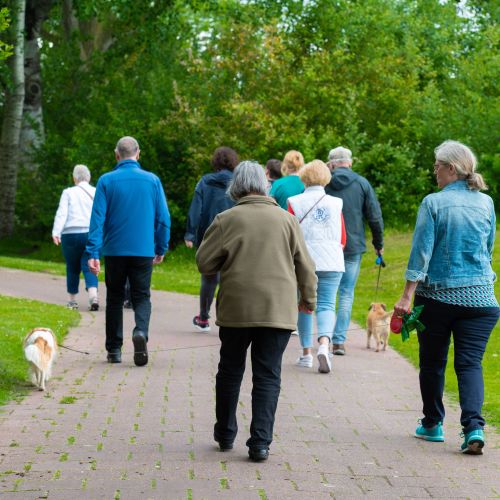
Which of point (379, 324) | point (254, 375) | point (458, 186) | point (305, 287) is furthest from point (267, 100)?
point (254, 375)

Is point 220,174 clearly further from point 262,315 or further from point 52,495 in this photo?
point 52,495

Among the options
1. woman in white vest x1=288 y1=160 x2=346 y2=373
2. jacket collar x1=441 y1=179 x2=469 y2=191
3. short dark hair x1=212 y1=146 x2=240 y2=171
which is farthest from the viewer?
short dark hair x1=212 y1=146 x2=240 y2=171

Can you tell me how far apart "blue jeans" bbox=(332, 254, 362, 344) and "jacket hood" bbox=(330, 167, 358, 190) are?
2.29ft

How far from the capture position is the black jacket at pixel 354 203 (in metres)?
11.1

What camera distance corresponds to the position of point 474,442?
678 cm

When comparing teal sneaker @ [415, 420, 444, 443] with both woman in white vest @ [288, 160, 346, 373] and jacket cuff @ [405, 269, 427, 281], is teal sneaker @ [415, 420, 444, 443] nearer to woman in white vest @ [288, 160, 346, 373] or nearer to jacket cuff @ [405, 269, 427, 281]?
jacket cuff @ [405, 269, 427, 281]

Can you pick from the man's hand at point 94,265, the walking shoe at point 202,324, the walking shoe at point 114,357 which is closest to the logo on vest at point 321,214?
the man's hand at point 94,265

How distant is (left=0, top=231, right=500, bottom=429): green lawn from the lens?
996cm

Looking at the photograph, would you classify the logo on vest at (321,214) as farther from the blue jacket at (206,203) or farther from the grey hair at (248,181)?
the grey hair at (248,181)

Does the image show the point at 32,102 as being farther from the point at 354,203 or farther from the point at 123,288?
the point at 123,288

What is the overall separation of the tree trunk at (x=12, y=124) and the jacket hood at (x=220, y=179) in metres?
16.1

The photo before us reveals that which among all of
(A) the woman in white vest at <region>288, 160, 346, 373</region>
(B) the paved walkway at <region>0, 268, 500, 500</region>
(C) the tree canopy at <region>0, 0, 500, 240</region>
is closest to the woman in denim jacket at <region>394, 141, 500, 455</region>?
(B) the paved walkway at <region>0, 268, 500, 500</region>

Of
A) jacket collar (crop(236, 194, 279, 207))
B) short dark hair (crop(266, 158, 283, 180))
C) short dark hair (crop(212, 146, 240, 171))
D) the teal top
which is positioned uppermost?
jacket collar (crop(236, 194, 279, 207))

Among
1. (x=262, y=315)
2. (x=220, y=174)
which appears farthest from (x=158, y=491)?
(x=220, y=174)
